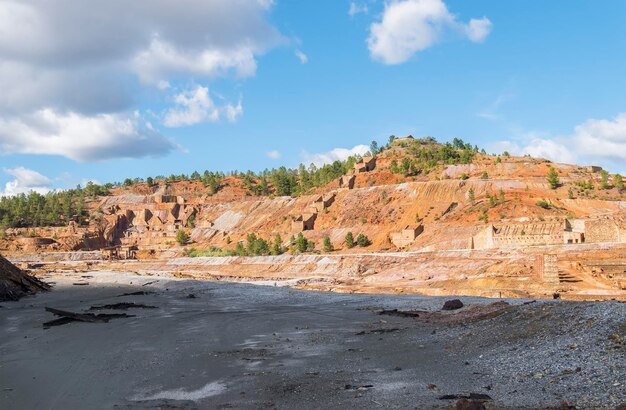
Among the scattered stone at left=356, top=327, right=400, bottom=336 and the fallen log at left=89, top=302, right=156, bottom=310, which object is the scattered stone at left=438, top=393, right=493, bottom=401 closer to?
the scattered stone at left=356, top=327, right=400, bottom=336

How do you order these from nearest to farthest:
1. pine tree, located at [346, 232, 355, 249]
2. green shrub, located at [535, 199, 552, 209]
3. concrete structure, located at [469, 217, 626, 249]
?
concrete structure, located at [469, 217, 626, 249] < green shrub, located at [535, 199, 552, 209] < pine tree, located at [346, 232, 355, 249]

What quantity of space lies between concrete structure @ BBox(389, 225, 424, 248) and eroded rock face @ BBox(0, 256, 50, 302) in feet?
146

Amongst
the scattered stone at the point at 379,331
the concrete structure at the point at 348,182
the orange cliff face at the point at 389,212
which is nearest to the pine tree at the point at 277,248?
the orange cliff face at the point at 389,212

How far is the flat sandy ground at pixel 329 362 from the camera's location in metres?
10.2

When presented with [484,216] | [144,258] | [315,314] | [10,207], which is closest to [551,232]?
[484,216]

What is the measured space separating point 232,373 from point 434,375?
4.97 meters

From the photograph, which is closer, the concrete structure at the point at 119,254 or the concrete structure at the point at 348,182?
the concrete structure at the point at 119,254

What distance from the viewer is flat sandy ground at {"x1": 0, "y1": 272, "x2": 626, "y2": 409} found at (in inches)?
402

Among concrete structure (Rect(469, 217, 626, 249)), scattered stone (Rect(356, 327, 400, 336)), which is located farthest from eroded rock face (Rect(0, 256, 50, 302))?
concrete structure (Rect(469, 217, 626, 249))

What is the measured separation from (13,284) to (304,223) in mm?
58723

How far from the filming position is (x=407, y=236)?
70562 millimetres

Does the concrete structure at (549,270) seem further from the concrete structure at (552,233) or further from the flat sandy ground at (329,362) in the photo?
the flat sandy ground at (329,362)

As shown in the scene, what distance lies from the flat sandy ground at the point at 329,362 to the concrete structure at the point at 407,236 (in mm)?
48550

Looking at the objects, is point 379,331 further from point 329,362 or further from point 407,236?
point 407,236
